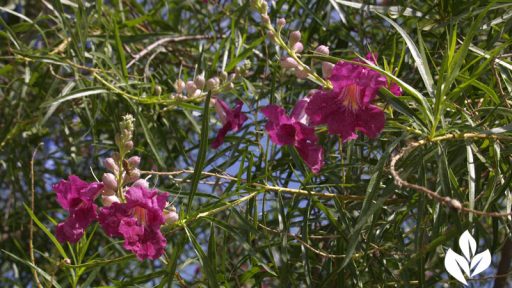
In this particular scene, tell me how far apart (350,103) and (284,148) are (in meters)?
0.61

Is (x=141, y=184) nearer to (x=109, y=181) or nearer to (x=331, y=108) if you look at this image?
(x=109, y=181)

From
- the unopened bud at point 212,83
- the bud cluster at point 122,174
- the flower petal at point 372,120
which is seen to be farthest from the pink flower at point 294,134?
the unopened bud at point 212,83

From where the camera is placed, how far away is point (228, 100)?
2.99 m

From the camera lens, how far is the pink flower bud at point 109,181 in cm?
138

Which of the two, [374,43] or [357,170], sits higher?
[374,43]

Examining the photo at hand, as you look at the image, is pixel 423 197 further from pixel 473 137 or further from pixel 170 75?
pixel 170 75

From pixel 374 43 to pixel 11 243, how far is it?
1.31 meters

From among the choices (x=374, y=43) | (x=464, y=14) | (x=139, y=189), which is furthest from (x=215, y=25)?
(x=139, y=189)

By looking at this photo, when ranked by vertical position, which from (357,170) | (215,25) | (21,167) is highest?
(215,25)

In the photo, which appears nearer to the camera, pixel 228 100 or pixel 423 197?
pixel 423 197

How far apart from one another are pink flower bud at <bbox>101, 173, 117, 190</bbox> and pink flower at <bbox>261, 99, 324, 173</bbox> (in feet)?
0.85

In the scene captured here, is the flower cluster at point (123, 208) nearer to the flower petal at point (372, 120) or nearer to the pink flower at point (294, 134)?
the pink flower at point (294, 134)

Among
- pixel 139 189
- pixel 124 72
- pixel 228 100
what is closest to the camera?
pixel 139 189

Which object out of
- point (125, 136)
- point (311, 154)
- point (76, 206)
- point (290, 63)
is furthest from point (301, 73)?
point (76, 206)
